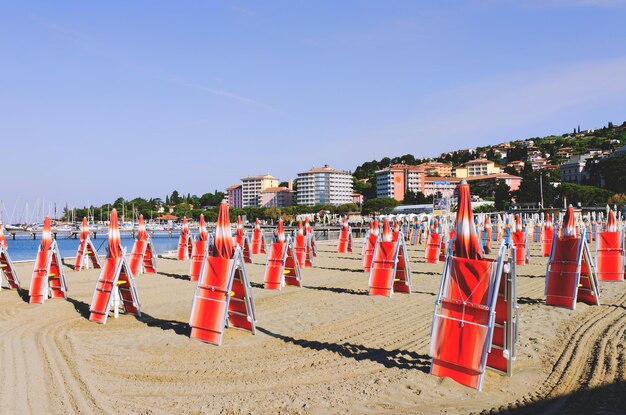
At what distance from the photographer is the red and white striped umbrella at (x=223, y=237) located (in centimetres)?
928

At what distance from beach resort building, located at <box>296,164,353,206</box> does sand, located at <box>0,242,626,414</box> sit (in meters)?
150

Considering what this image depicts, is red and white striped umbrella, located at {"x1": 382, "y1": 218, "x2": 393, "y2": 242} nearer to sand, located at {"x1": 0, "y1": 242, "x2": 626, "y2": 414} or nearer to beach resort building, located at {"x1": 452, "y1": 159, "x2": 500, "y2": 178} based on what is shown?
sand, located at {"x1": 0, "y1": 242, "x2": 626, "y2": 414}

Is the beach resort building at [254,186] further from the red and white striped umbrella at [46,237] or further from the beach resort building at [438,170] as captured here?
the red and white striped umbrella at [46,237]

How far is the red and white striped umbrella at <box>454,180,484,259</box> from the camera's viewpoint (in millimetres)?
6863

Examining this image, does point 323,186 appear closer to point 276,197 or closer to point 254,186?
point 276,197

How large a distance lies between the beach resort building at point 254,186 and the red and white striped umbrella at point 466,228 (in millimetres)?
173626

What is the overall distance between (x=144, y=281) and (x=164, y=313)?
660 centimetres

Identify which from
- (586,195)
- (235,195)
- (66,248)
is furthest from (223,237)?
(235,195)

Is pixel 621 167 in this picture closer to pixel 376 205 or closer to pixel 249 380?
pixel 376 205

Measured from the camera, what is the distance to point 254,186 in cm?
18438

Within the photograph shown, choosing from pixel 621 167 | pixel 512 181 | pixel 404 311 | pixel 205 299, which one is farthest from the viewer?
pixel 512 181

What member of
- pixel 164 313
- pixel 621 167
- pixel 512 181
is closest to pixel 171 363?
pixel 164 313

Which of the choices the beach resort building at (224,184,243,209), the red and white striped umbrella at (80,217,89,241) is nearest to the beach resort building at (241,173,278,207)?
the beach resort building at (224,184,243,209)

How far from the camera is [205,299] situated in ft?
29.6
